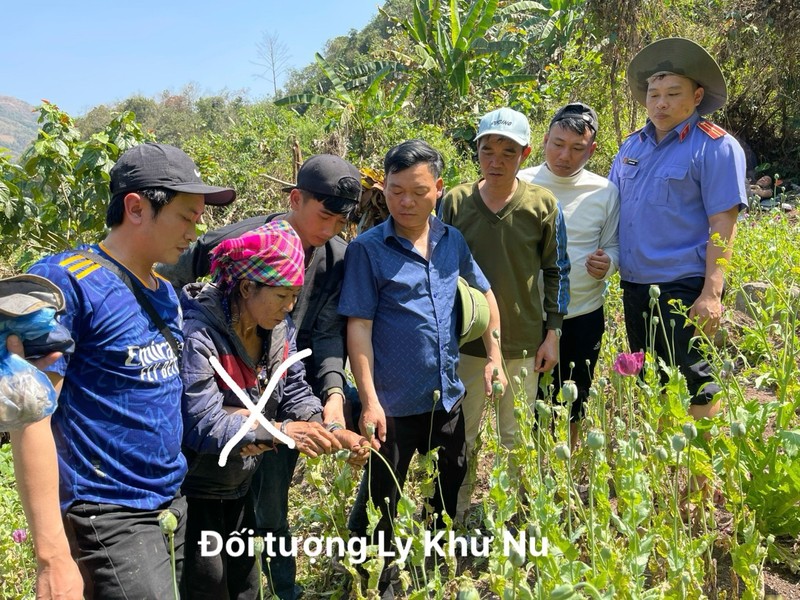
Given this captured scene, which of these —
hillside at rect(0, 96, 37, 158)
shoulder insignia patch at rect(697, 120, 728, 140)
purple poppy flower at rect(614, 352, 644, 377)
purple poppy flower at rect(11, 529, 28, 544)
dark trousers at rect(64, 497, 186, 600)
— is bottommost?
purple poppy flower at rect(11, 529, 28, 544)

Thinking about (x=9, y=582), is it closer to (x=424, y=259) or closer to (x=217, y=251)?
(x=217, y=251)

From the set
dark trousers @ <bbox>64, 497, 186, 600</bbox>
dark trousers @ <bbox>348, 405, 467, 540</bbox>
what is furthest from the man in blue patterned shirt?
dark trousers @ <bbox>64, 497, 186, 600</bbox>

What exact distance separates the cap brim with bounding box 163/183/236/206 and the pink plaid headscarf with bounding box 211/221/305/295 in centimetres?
11

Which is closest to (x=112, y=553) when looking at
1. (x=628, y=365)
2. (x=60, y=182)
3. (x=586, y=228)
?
(x=628, y=365)

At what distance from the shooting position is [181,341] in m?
1.76

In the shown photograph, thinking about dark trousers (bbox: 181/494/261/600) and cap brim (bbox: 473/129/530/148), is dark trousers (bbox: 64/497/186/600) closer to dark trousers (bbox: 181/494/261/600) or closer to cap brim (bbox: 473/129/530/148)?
dark trousers (bbox: 181/494/261/600)

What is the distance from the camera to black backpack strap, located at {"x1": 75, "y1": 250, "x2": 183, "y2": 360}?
1.59 m

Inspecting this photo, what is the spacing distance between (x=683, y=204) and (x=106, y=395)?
2263 mm

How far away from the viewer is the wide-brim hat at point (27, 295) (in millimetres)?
1313

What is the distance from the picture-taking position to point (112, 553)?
155cm

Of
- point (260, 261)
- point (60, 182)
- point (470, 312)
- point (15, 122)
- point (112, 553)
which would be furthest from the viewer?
point (15, 122)

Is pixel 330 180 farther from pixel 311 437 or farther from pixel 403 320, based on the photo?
pixel 311 437

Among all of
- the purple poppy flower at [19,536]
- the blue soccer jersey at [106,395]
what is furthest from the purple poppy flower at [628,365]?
the purple poppy flower at [19,536]

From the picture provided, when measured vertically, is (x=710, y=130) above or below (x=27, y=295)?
above
